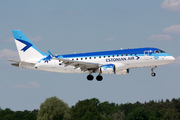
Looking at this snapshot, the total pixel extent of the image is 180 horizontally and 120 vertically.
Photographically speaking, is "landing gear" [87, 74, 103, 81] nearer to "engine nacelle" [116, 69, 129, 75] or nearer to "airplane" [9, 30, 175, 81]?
"airplane" [9, 30, 175, 81]

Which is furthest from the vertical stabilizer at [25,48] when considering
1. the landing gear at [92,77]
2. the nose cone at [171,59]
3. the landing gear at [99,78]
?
the nose cone at [171,59]

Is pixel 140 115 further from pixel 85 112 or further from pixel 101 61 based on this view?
pixel 101 61

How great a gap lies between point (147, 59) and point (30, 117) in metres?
95.7

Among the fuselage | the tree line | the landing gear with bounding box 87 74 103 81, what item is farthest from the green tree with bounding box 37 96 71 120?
the fuselage

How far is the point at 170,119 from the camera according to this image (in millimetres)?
160000

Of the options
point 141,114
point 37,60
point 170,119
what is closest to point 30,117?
point 141,114

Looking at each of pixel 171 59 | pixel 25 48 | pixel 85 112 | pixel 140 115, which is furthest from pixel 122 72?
pixel 140 115

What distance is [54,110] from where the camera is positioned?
12412 cm

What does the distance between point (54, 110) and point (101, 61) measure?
A: 65.6 m

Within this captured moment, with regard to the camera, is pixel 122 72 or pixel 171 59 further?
pixel 122 72

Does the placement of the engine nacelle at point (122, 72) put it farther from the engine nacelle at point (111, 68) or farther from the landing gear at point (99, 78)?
the engine nacelle at point (111, 68)

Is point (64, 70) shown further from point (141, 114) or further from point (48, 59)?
point (141, 114)

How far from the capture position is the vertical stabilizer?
69375 mm

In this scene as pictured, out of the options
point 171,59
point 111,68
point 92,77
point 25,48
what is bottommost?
point 92,77
